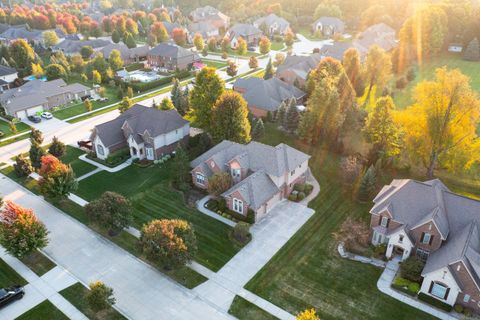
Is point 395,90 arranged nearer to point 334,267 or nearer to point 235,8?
point 334,267

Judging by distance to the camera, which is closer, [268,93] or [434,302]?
[434,302]

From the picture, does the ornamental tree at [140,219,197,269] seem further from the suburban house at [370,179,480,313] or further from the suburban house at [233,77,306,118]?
the suburban house at [233,77,306,118]

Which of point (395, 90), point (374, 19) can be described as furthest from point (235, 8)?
point (395, 90)

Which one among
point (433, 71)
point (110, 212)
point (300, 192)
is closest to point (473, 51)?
point (433, 71)

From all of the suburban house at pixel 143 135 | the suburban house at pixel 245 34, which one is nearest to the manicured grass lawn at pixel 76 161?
the suburban house at pixel 143 135

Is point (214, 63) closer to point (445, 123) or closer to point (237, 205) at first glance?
point (237, 205)

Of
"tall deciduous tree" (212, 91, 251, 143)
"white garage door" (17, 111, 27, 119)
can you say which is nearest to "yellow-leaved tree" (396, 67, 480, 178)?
"tall deciduous tree" (212, 91, 251, 143)

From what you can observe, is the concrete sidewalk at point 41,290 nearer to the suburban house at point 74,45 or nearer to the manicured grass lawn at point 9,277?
the manicured grass lawn at point 9,277
